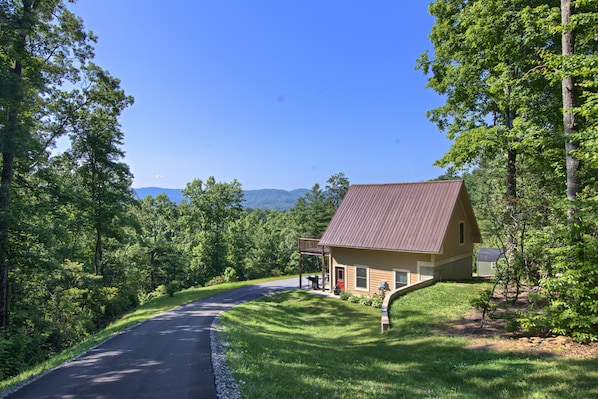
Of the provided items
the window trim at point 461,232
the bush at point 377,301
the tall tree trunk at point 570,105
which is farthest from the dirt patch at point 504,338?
the window trim at point 461,232

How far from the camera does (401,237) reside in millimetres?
19969

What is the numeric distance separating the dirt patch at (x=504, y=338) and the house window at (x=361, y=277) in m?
Result: 9.07

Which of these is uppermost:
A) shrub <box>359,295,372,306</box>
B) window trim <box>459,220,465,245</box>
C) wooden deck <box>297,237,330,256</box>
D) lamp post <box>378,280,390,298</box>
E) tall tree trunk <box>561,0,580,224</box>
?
tall tree trunk <box>561,0,580,224</box>

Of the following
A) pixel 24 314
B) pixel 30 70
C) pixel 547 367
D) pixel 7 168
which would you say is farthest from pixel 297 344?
pixel 30 70

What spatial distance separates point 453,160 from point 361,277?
31.6ft

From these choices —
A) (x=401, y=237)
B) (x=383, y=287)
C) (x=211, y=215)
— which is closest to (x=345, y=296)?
(x=383, y=287)

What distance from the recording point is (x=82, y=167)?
2441 cm

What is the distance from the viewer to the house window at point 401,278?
1988cm

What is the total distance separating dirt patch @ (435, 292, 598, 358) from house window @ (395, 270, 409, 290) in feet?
21.9

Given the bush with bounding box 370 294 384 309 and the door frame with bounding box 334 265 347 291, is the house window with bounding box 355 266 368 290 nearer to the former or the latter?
the door frame with bounding box 334 265 347 291

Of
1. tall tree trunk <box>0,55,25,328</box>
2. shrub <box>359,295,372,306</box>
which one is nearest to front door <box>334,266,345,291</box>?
shrub <box>359,295,372,306</box>

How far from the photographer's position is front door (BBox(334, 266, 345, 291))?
22825 millimetres

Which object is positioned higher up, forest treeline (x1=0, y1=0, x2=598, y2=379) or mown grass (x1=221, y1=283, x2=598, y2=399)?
forest treeline (x1=0, y1=0, x2=598, y2=379)

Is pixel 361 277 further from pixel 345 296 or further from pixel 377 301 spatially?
pixel 377 301
